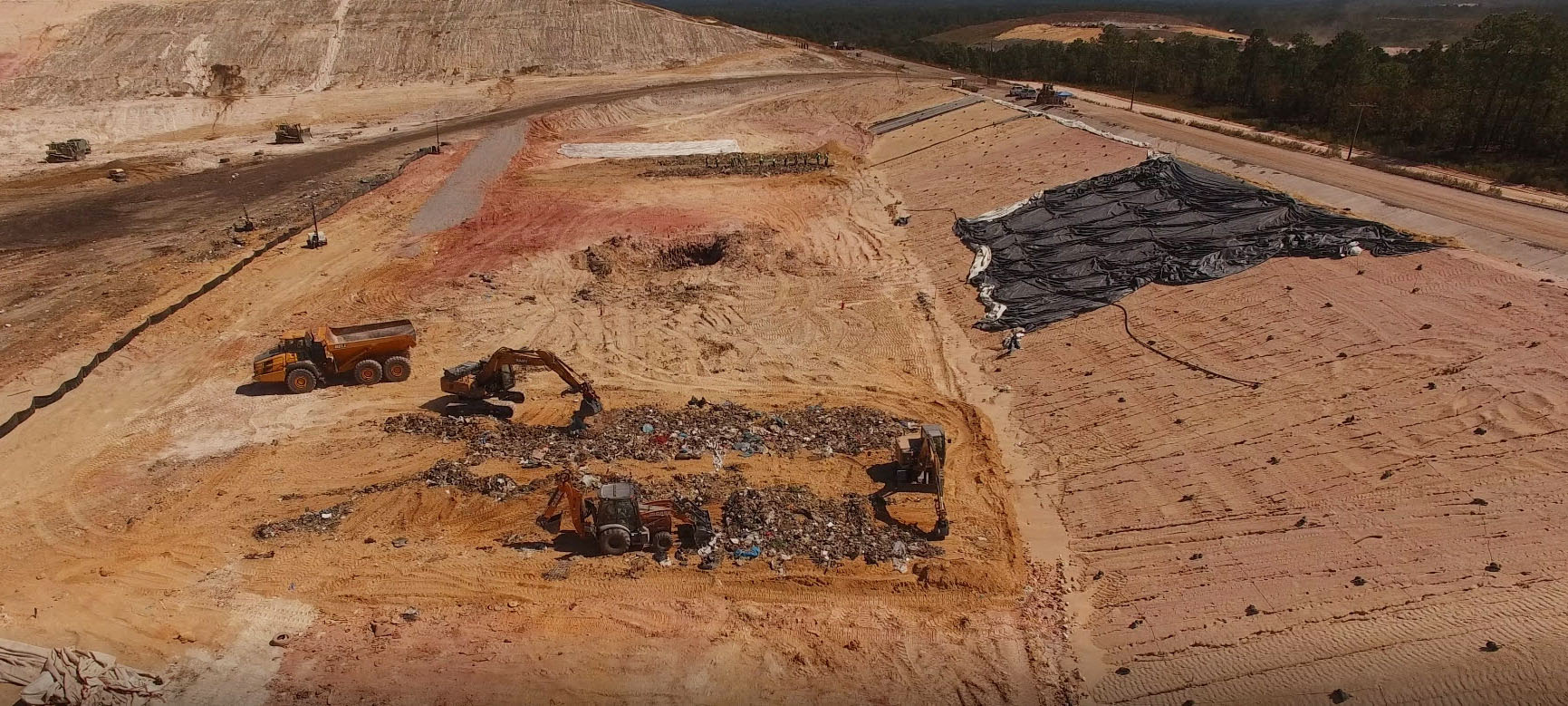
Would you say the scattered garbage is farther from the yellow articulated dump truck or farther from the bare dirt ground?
the yellow articulated dump truck

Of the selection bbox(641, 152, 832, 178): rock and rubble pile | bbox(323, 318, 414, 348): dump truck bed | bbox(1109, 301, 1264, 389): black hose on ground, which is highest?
bbox(641, 152, 832, 178): rock and rubble pile

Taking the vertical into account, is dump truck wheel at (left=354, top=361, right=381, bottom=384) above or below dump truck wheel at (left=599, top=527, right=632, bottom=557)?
above

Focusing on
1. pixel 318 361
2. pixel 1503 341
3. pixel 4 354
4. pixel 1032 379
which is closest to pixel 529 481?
pixel 318 361

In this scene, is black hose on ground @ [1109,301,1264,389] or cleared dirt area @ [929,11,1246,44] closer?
black hose on ground @ [1109,301,1264,389]

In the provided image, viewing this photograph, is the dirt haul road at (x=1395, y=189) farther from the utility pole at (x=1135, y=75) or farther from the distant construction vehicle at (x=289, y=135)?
the distant construction vehicle at (x=289, y=135)

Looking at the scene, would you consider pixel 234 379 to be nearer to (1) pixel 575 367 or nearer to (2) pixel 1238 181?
(1) pixel 575 367

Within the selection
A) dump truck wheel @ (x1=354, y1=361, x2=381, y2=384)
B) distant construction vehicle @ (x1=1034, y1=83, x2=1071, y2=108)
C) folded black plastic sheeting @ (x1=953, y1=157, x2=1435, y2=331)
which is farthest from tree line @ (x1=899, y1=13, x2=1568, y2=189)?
dump truck wheel @ (x1=354, y1=361, x2=381, y2=384)

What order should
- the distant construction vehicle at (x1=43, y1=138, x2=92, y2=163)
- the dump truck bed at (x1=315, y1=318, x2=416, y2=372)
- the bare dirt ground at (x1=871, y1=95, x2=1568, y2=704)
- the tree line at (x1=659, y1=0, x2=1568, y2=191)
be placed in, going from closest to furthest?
the bare dirt ground at (x1=871, y1=95, x2=1568, y2=704) < the dump truck bed at (x1=315, y1=318, x2=416, y2=372) < the tree line at (x1=659, y1=0, x2=1568, y2=191) < the distant construction vehicle at (x1=43, y1=138, x2=92, y2=163)
